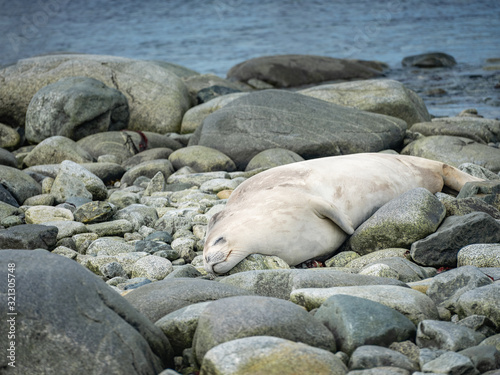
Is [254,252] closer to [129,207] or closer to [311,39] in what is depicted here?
[129,207]

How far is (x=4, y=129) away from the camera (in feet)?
38.1

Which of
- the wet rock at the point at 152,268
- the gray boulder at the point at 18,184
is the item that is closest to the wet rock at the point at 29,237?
the wet rock at the point at 152,268

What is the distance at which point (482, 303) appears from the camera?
3369mm

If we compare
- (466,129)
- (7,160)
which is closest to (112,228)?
(7,160)

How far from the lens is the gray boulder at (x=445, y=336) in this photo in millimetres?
3055

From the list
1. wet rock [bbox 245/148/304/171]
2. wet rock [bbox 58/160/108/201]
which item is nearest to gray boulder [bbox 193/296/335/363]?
wet rock [bbox 58/160/108/201]

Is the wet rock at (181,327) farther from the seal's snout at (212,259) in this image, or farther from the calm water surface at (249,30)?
the calm water surface at (249,30)

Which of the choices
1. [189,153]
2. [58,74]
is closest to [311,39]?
→ [58,74]

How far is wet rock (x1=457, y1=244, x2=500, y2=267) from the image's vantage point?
4406 mm

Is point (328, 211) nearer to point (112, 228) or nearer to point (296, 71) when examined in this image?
point (112, 228)

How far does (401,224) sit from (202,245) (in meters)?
1.88

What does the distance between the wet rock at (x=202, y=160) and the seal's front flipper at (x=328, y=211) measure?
408 centimetres

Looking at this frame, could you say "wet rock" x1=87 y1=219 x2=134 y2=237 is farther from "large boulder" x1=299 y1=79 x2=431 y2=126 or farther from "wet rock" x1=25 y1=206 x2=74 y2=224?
"large boulder" x1=299 y1=79 x2=431 y2=126

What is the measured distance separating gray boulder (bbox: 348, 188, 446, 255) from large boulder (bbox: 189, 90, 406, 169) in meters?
4.06
